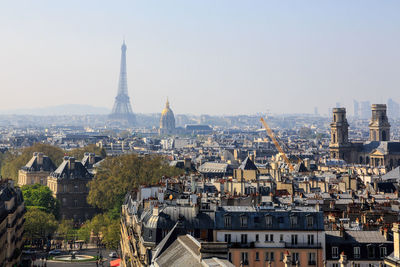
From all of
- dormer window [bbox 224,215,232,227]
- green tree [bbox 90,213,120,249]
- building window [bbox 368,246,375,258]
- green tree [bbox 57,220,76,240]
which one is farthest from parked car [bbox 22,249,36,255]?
building window [bbox 368,246,375,258]

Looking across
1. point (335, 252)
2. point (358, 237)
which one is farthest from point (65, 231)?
point (358, 237)

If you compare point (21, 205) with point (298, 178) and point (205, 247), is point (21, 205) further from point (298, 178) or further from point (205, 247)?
point (205, 247)

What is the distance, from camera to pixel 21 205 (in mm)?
83938

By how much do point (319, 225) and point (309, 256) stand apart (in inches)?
74.8

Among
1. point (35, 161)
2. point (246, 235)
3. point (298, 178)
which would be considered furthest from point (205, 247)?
point (35, 161)

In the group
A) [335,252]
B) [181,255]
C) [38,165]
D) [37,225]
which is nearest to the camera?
[181,255]

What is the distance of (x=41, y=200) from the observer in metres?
108

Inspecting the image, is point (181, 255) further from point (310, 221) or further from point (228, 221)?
point (310, 221)

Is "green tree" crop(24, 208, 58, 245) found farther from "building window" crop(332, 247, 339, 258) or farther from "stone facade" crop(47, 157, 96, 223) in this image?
"building window" crop(332, 247, 339, 258)

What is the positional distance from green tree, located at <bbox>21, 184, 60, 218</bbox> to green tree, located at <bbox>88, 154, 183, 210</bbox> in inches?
207

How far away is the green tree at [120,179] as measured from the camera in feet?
359

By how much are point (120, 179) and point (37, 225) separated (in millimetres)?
19169

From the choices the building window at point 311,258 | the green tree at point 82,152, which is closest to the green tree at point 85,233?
the building window at point 311,258

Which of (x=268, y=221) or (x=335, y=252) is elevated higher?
(x=268, y=221)
